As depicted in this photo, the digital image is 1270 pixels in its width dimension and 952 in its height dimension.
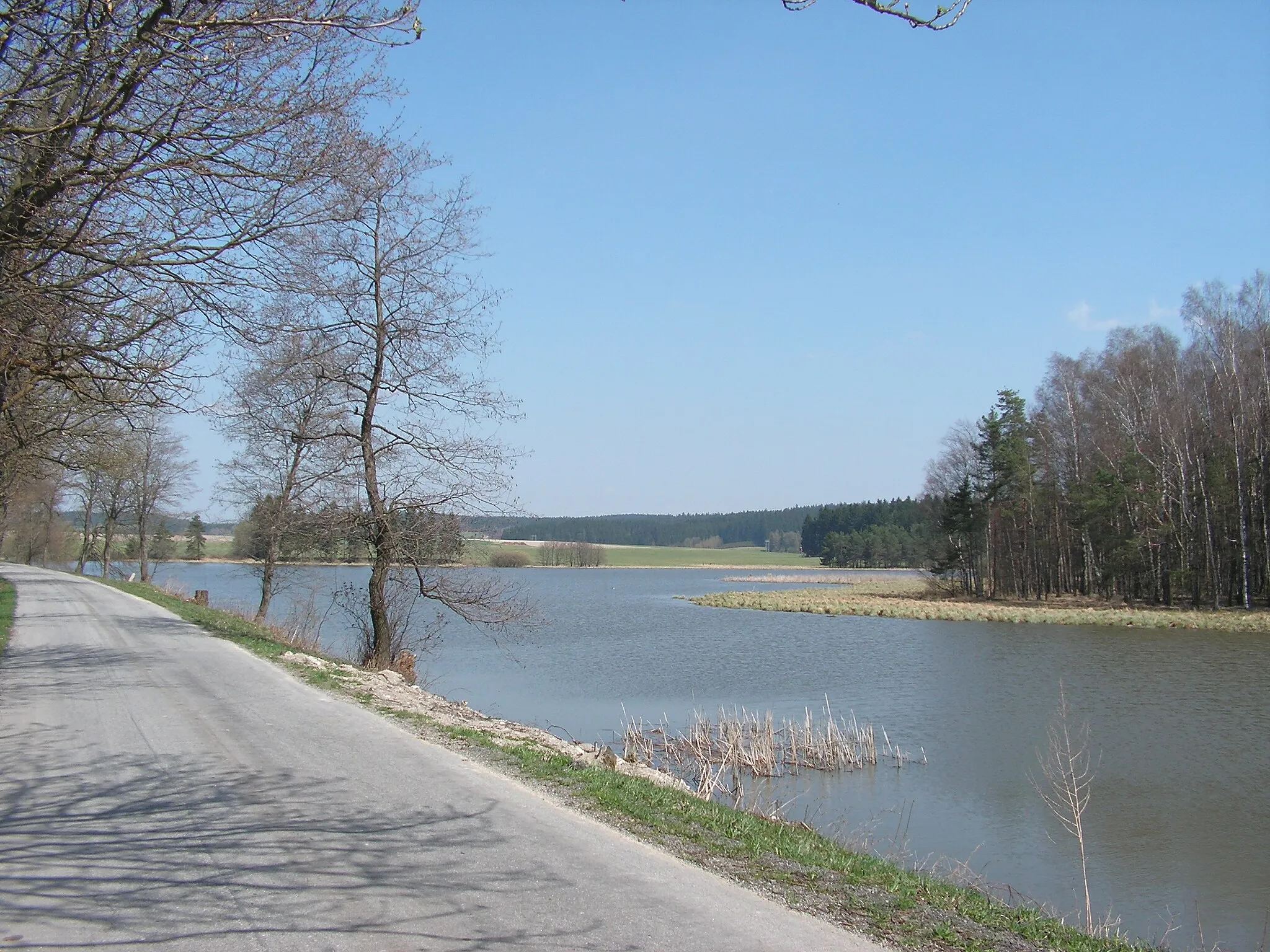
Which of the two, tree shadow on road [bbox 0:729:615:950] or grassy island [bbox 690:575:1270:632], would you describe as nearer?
tree shadow on road [bbox 0:729:615:950]

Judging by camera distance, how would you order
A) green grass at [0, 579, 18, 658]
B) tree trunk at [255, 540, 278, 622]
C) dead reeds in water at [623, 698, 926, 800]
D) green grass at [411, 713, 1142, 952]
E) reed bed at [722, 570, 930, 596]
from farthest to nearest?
reed bed at [722, 570, 930, 596] → tree trunk at [255, 540, 278, 622] → green grass at [0, 579, 18, 658] → dead reeds in water at [623, 698, 926, 800] → green grass at [411, 713, 1142, 952]

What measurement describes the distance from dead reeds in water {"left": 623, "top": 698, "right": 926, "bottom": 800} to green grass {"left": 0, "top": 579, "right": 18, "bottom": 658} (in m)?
10.2

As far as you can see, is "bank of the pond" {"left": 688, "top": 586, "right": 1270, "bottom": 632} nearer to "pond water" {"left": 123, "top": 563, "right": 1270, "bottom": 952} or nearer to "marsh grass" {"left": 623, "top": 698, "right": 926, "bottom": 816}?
"pond water" {"left": 123, "top": 563, "right": 1270, "bottom": 952}

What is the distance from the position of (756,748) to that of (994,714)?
7.65 m

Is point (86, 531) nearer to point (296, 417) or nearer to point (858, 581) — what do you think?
point (296, 417)

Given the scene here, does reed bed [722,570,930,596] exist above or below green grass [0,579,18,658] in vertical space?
below

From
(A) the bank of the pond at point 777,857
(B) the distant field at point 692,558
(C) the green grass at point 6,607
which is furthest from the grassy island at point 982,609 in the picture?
(B) the distant field at point 692,558

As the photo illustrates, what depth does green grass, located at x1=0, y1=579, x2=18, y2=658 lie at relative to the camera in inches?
621

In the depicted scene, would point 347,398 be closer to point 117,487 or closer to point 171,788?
point 171,788

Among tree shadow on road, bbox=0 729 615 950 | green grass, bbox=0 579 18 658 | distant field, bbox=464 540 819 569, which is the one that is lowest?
distant field, bbox=464 540 819 569

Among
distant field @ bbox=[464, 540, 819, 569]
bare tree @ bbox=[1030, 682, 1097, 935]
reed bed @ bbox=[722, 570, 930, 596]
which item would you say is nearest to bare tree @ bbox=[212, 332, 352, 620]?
bare tree @ bbox=[1030, 682, 1097, 935]

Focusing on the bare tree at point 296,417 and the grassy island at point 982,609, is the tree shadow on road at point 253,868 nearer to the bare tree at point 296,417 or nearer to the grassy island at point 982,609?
the bare tree at point 296,417

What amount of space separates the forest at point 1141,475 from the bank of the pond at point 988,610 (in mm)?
2521

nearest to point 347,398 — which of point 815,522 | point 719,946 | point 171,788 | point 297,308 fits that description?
point 297,308
